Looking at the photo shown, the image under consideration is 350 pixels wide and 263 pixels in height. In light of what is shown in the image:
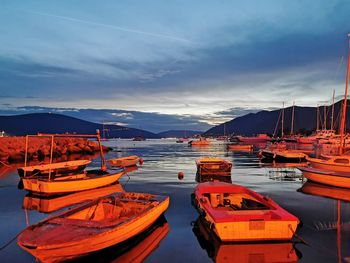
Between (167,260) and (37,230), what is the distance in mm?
4452

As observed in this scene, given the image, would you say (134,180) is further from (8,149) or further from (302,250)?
(8,149)

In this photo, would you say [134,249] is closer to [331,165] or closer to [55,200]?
[55,200]

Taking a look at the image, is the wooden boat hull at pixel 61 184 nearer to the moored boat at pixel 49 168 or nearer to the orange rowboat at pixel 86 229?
the moored boat at pixel 49 168

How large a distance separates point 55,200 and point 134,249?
34.9ft

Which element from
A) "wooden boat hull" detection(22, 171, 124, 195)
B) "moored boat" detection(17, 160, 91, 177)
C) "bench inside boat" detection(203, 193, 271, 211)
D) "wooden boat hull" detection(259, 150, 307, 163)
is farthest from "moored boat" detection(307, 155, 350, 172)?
"moored boat" detection(17, 160, 91, 177)

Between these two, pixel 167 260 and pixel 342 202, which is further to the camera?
pixel 342 202

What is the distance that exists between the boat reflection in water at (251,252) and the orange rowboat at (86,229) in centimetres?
287

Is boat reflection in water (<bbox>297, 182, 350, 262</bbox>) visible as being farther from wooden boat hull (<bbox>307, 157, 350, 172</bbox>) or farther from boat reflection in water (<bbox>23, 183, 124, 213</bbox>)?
boat reflection in water (<bbox>23, 183, 124, 213</bbox>)

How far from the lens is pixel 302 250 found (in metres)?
10.5

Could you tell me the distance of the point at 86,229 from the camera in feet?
31.3

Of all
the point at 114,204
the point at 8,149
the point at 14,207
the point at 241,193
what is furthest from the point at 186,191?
the point at 8,149

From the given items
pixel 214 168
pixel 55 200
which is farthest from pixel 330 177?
pixel 55 200

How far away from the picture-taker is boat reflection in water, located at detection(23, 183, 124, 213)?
1750cm

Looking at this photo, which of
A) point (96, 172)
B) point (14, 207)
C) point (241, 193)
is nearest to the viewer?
point (241, 193)
